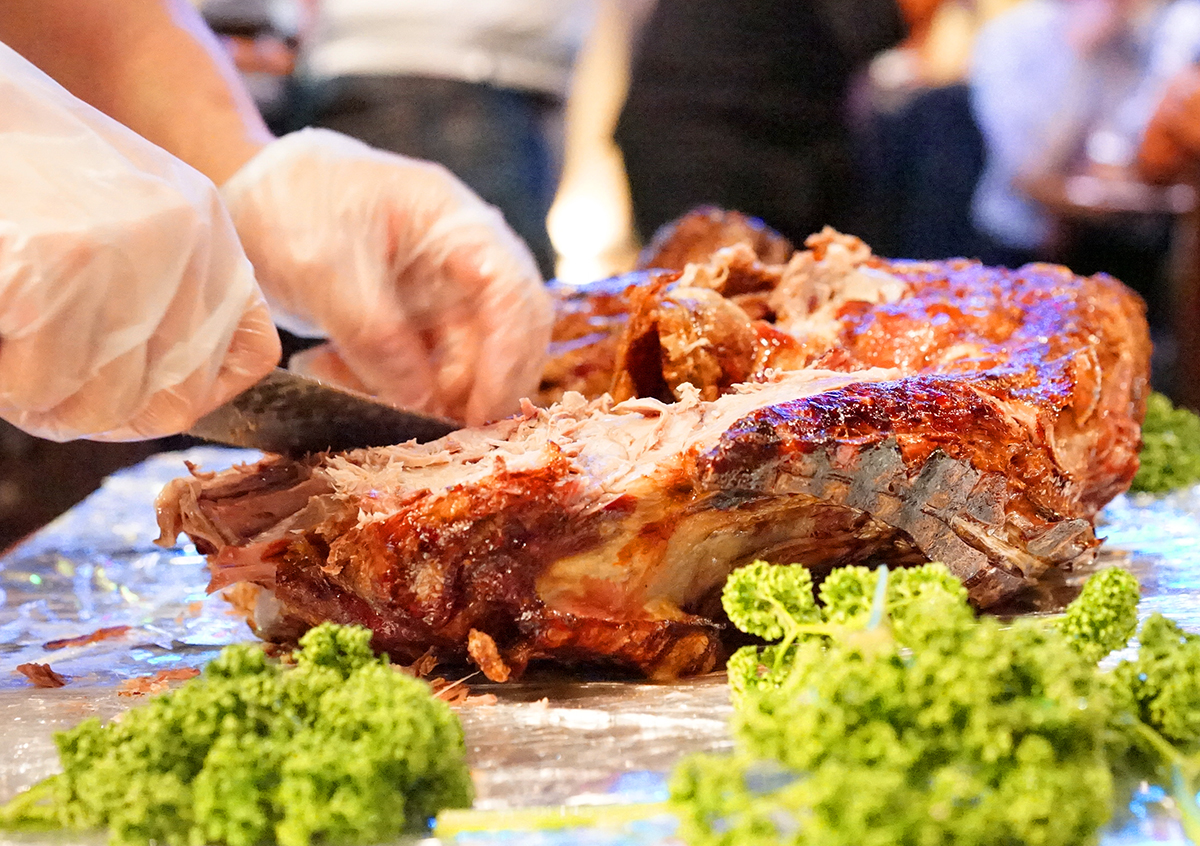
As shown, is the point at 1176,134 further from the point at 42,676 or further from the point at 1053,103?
the point at 42,676

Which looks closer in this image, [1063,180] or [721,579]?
[721,579]

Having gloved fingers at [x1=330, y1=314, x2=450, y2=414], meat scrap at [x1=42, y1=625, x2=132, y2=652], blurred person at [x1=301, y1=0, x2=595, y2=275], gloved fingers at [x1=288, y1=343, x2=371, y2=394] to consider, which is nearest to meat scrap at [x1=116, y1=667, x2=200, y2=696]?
meat scrap at [x1=42, y1=625, x2=132, y2=652]

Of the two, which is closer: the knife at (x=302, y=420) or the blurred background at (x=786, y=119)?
the knife at (x=302, y=420)

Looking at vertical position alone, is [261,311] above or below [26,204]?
below

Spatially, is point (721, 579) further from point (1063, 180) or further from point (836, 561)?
point (1063, 180)

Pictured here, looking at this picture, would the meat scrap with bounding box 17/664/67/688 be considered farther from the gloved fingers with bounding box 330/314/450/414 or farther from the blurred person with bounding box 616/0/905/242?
the blurred person with bounding box 616/0/905/242

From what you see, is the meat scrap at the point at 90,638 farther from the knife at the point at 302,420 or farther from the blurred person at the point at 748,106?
the blurred person at the point at 748,106

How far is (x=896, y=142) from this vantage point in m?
8.87

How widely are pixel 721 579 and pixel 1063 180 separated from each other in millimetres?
5945

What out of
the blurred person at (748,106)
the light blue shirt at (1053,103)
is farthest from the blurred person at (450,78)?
the light blue shirt at (1053,103)

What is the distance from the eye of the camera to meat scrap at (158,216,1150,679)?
2.10m

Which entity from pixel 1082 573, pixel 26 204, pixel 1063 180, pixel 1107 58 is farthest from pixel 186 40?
pixel 1107 58

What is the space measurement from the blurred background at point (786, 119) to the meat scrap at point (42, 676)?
3.58m

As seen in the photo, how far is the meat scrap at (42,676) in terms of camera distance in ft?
7.73
